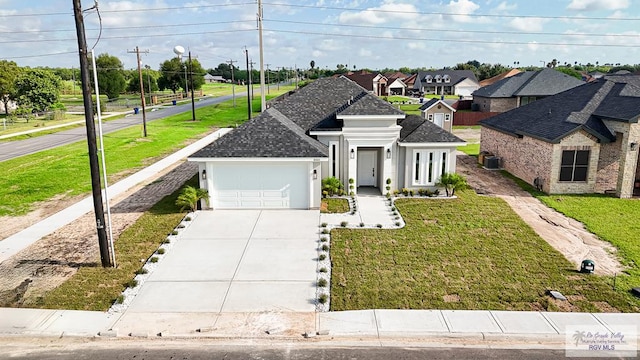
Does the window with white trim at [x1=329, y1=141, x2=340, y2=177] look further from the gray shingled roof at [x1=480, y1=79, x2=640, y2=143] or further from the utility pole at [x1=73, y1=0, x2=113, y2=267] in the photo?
the utility pole at [x1=73, y1=0, x2=113, y2=267]

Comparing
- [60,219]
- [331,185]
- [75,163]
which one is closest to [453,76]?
[75,163]

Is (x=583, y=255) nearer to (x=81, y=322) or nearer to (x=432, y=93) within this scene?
(x=81, y=322)

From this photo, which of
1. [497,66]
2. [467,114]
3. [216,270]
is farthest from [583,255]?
[497,66]

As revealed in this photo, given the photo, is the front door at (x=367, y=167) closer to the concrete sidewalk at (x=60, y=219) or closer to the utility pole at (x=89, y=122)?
the concrete sidewalk at (x=60, y=219)

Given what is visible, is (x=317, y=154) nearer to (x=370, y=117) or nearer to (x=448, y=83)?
(x=370, y=117)

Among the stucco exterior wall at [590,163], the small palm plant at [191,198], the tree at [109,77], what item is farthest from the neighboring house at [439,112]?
the tree at [109,77]

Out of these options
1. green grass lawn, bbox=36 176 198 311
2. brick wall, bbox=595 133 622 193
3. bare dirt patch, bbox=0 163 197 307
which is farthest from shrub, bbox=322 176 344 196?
brick wall, bbox=595 133 622 193
